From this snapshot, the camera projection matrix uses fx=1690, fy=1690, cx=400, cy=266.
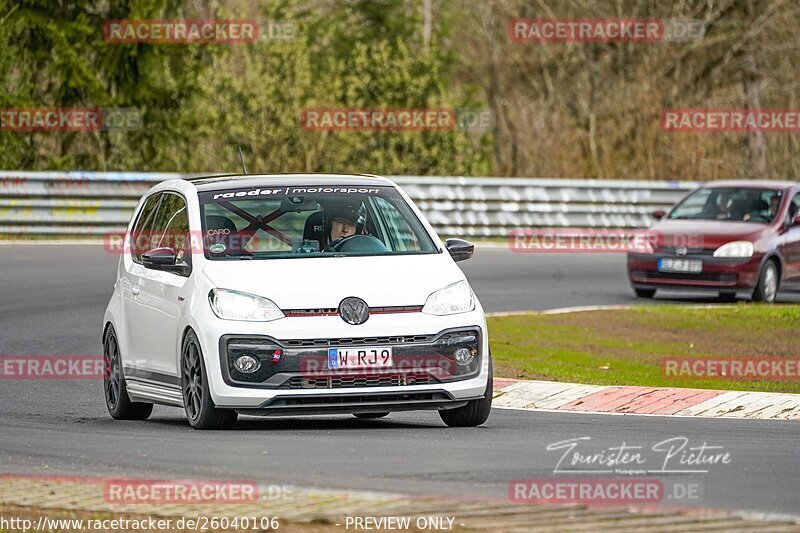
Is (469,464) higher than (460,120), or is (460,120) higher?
(469,464)

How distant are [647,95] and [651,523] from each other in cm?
3218

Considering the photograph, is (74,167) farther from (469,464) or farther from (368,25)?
(469,464)

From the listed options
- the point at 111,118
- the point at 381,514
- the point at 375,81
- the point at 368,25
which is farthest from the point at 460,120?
the point at 381,514

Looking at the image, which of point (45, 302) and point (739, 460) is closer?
point (739, 460)

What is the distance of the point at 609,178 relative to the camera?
36.3 meters

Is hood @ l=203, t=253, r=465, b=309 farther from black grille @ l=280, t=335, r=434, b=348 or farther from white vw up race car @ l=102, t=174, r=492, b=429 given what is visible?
black grille @ l=280, t=335, r=434, b=348

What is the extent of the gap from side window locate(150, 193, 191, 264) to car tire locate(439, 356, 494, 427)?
201cm

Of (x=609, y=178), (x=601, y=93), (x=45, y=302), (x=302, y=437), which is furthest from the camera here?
(x=601, y=93)

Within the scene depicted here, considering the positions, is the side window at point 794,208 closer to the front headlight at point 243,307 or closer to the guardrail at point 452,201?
the guardrail at point 452,201
